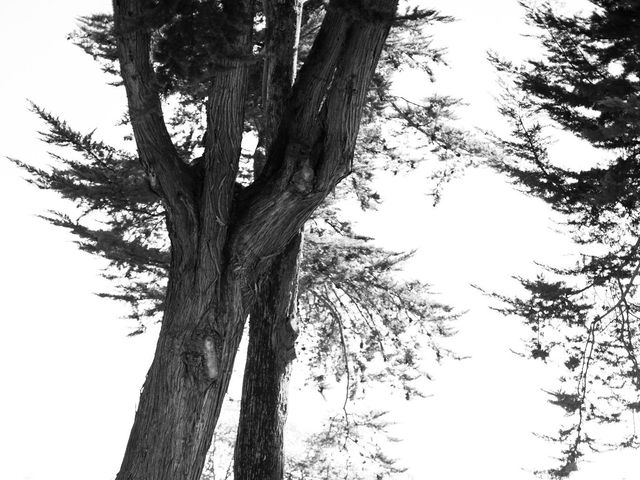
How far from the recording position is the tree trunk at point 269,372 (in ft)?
25.2

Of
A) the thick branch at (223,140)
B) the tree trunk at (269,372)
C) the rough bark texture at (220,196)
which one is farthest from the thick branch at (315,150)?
the tree trunk at (269,372)

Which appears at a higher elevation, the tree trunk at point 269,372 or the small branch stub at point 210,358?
the tree trunk at point 269,372

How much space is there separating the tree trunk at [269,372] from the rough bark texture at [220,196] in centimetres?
169

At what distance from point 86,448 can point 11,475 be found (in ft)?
6.90

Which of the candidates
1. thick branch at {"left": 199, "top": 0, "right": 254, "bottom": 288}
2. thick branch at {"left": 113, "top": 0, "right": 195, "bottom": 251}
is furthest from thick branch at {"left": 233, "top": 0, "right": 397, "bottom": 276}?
thick branch at {"left": 113, "top": 0, "right": 195, "bottom": 251}

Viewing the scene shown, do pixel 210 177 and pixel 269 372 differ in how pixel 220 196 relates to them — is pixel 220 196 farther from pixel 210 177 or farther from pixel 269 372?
pixel 269 372

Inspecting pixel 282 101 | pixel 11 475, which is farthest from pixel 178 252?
pixel 11 475

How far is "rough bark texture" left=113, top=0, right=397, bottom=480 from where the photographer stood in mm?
5605

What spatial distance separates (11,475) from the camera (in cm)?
2081

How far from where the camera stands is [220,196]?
19.7ft

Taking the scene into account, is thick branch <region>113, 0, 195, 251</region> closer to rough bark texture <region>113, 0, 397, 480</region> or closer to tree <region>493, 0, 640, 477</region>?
rough bark texture <region>113, 0, 397, 480</region>

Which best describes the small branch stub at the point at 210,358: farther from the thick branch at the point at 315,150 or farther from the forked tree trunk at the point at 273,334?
the forked tree trunk at the point at 273,334

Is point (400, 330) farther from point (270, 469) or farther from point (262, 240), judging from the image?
point (262, 240)

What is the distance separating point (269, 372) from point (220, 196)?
2520 millimetres
